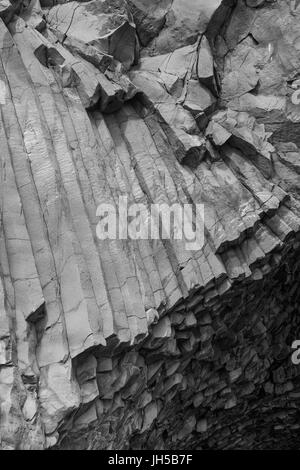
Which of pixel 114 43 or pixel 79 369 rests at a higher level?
pixel 114 43

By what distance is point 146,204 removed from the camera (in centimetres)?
839

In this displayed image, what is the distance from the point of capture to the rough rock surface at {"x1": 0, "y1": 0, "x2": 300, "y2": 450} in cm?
677

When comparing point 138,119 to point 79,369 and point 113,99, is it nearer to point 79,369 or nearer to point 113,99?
point 113,99

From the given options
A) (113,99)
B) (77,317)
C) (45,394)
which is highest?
(113,99)

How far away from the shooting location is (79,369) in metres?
6.83

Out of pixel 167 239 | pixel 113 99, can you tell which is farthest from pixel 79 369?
pixel 113 99

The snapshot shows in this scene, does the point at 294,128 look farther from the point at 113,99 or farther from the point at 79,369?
the point at 79,369

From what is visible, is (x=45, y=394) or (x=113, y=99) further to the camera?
(x=113, y=99)

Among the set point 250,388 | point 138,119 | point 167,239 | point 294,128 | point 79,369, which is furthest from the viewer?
point 250,388

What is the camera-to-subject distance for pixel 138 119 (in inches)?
356

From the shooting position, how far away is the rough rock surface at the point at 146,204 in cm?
677

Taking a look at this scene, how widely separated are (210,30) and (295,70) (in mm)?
1447

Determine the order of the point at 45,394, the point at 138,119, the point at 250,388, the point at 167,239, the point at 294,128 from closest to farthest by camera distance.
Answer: the point at 45,394 < the point at 167,239 < the point at 138,119 < the point at 294,128 < the point at 250,388
